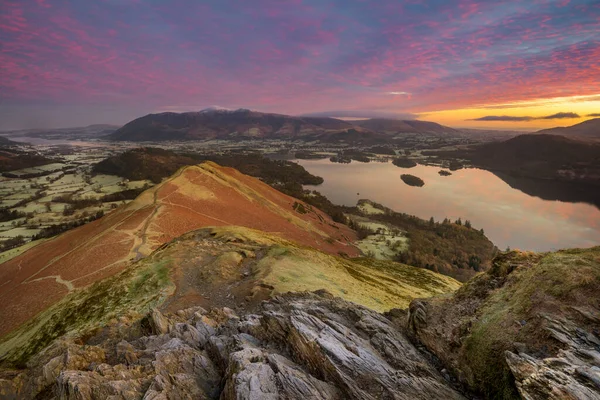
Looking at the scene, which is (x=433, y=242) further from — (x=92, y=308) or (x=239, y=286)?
(x=92, y=308)

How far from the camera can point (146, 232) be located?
5538cm

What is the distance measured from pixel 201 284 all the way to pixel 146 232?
99.1 ft

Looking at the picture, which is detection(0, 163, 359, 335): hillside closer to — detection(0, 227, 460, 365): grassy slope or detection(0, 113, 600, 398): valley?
detection(0, 113, 600, 398): valley

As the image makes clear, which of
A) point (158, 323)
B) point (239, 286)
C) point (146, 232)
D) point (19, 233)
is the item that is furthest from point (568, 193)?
point (19, 233)

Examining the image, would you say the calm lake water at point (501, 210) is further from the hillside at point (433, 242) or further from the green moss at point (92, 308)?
the green moss at point (92, 308)

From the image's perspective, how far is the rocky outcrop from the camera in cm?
1193

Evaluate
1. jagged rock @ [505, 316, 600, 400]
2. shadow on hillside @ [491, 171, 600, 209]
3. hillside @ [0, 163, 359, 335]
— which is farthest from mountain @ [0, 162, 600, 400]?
shadow on hillside @ [491, 171, 600, 209]

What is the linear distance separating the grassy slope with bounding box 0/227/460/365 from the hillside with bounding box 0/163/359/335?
28.1 feet

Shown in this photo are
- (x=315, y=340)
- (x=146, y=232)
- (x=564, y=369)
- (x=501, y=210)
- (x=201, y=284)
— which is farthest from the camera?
(x=501, y=210)

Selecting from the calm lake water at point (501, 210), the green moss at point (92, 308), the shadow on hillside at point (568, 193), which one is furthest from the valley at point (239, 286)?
the shadow on hillside at point (568, 193)

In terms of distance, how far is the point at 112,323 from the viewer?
22.7 meters

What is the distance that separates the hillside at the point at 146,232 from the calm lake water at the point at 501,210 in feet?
208

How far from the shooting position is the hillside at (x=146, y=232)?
43.1 m

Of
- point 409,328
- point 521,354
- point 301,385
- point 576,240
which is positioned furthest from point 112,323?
point 576,240
